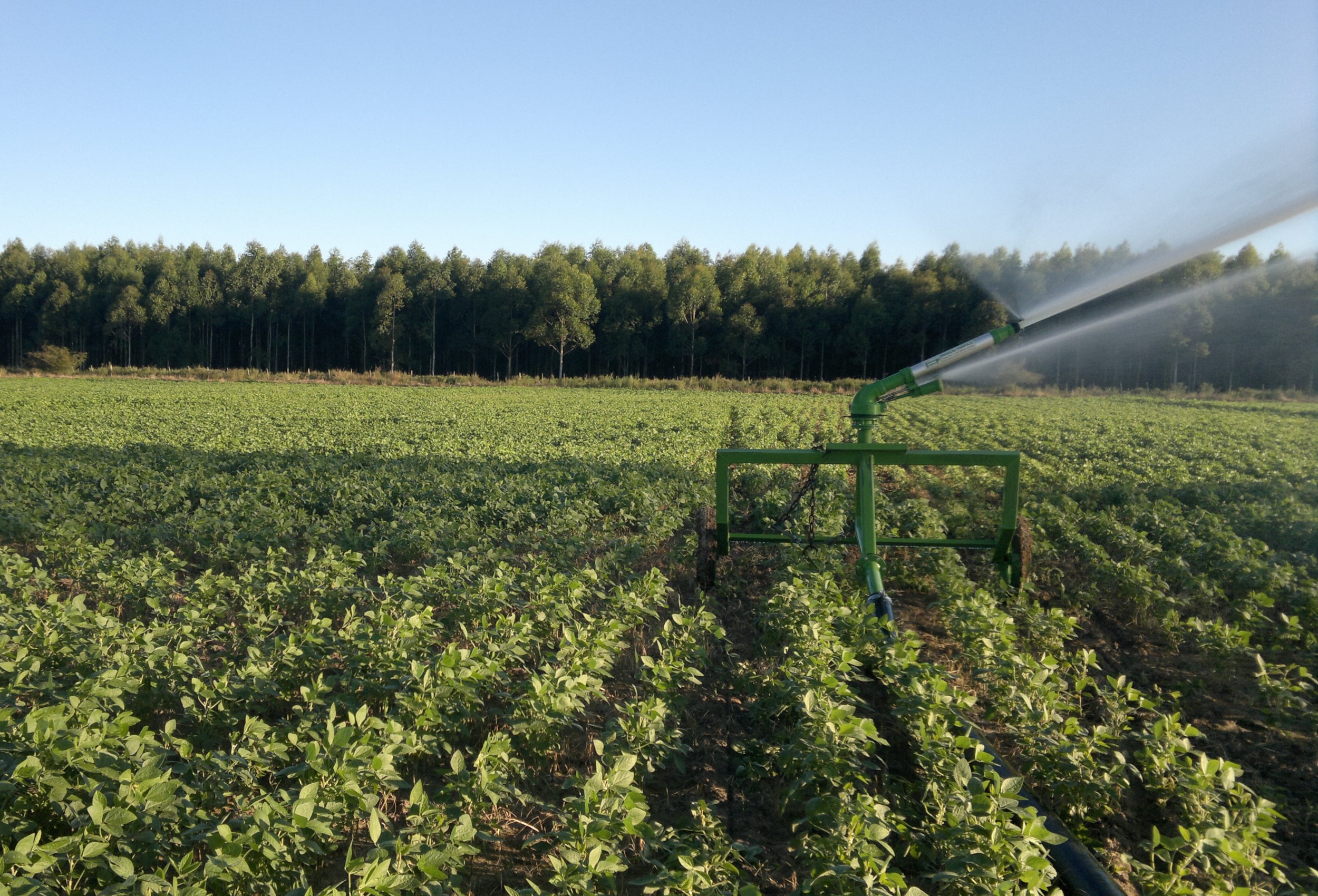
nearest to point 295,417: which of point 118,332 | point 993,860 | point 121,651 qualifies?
point 121,651

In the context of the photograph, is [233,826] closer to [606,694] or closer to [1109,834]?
[606,694]

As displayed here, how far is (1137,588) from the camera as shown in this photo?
6.84 meters

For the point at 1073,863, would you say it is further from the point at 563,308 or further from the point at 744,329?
the point at 744,329

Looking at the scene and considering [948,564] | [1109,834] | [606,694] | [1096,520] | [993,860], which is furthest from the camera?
[1096,520]

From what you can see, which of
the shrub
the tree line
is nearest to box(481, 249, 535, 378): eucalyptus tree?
the tree line

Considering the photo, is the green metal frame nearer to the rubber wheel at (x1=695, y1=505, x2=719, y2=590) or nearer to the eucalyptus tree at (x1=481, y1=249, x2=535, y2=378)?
the rubber wheel at (x1=695, y1=505, x2=719, y2=590)

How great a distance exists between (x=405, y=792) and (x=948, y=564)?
5394 millimetres

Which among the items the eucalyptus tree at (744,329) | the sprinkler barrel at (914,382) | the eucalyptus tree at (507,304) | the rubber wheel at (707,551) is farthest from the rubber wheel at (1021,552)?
the eucalyptus tree at (507,304)

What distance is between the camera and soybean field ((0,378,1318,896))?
2.71 meters

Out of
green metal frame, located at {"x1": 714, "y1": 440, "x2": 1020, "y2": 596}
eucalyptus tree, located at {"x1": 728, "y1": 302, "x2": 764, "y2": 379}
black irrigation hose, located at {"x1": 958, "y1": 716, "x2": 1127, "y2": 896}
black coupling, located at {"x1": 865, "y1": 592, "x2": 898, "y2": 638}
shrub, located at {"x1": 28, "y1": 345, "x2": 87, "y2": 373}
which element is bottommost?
black irrigation hose, located at {"x1": 958, "y1": 716, "x2": 1127, "y2": 896}

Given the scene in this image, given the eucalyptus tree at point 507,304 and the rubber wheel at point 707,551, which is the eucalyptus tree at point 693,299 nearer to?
the eucalyptus tree at point 507,304

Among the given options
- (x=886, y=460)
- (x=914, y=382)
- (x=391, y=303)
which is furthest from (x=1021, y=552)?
(x=391, y=303)

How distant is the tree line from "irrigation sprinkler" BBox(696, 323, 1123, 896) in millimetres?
48178

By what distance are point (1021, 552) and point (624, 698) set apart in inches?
155
